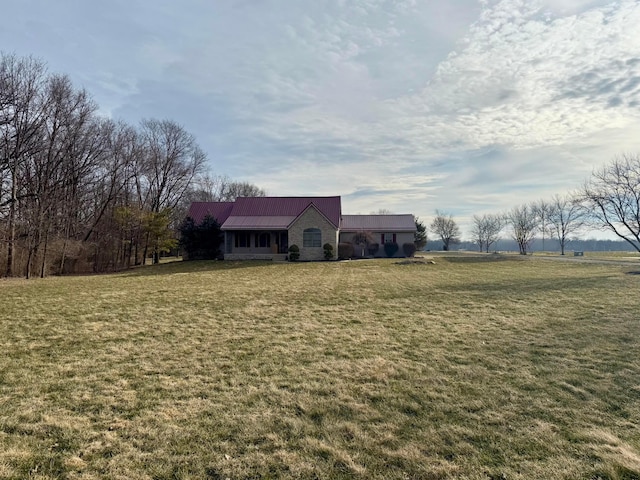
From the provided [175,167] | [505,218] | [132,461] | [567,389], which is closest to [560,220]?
[505,218]

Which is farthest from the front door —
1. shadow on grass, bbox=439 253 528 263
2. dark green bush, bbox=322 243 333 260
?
shadow on grass, bbox=439 253 528 263

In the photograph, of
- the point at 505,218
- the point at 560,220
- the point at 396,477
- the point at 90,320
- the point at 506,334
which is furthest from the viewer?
the point at 505,218

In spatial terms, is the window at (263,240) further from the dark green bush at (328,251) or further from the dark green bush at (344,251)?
the dark green bush at (344,251)

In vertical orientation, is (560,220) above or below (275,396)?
above

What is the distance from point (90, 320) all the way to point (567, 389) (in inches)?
400

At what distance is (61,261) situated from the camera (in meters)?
24.2

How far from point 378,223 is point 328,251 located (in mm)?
10537

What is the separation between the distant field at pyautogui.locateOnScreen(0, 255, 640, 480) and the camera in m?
3.25

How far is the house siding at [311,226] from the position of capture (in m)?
31.8

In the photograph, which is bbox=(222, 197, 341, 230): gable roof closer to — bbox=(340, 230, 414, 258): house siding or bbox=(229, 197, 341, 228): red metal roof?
bbox=(229, 197, 341, 228): red metal roof

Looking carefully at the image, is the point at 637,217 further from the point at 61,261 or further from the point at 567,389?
the point at 61,261

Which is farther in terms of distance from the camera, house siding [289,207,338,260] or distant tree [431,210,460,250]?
distant tree [431,210,460,250]

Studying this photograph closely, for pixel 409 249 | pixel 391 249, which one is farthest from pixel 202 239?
pixel 409 249

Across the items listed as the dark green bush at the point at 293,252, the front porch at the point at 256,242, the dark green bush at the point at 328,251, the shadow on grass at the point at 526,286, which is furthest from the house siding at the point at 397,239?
the shadow on grass at the point at 526,286
